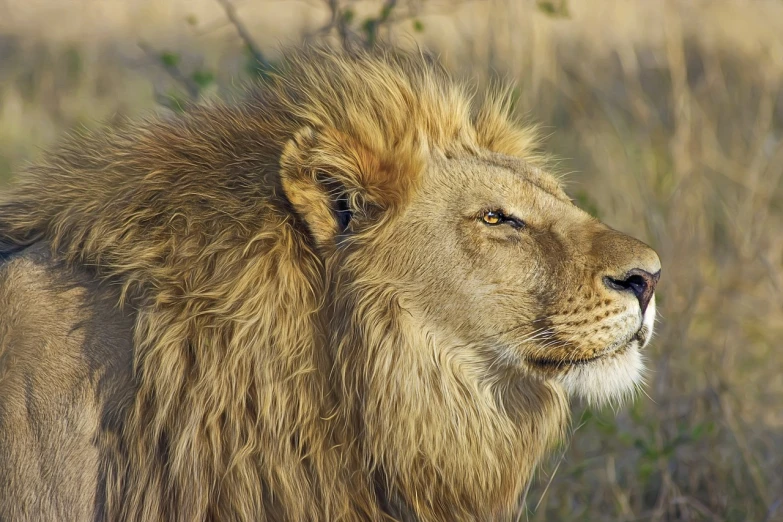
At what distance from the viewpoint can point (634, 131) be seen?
7.20 metres

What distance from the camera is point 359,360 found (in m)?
2.68

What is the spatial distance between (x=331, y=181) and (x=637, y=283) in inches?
31.9

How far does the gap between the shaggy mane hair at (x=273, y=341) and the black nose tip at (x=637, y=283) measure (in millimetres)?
366

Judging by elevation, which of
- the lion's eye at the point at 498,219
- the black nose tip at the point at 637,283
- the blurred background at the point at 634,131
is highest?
the lion's eye at the point at 498,219

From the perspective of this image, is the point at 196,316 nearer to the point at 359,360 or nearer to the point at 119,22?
the point at 359,360

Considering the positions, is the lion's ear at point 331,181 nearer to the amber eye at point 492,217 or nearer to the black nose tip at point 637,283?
the amber eye at point 492,217

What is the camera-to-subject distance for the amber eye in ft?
9.09

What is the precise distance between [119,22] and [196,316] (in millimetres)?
7046

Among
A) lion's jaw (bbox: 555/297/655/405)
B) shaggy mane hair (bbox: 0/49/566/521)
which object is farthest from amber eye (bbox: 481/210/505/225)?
lion's jaw (bbox: 555/297/655/405)

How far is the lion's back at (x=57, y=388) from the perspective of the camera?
2.50m

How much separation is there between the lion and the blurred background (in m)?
0.53

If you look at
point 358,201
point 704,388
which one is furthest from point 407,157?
point 704,388

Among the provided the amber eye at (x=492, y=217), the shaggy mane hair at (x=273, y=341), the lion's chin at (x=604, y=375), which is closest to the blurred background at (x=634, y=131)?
the shaggy mane hair at (x=273, y=341)

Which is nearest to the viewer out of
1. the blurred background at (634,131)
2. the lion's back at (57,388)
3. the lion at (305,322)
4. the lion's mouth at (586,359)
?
the lion's back at (57,388)
